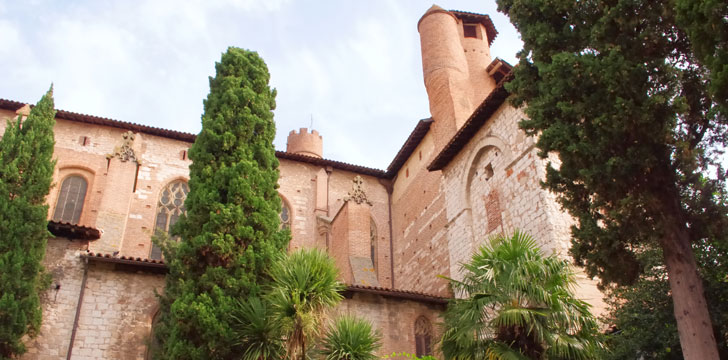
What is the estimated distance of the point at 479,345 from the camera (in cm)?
867

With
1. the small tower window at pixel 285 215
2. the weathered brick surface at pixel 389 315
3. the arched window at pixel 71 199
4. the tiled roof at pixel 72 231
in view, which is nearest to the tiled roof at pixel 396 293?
the weathered brick surface at pixel 389 315

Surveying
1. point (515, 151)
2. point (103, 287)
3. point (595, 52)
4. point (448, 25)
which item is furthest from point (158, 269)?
point (448, 25)

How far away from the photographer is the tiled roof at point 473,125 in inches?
615

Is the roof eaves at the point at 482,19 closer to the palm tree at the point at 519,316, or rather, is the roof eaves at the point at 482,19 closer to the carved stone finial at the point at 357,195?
the carved stone finial at the point at 357,195

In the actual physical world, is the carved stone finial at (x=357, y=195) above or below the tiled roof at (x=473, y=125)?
below

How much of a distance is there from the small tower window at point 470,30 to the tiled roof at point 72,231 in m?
16.4

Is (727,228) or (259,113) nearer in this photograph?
(727,228)

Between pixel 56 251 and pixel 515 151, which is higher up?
pixel 515 151

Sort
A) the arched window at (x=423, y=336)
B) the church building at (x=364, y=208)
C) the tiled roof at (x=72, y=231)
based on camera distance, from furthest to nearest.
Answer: the arched window at (x=423, y=336) < the church building at (x=364, y=208) < the tiled roof at (x=72, y=231)

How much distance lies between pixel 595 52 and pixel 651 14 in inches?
32.5

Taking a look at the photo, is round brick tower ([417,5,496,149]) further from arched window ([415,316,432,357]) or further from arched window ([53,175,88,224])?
arched window ([53,175,88,224])

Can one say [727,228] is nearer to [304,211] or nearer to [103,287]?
[103,287]

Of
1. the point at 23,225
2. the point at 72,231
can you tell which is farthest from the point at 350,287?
the point at 23,225

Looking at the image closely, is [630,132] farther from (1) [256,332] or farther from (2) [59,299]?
(2) [59,299]
